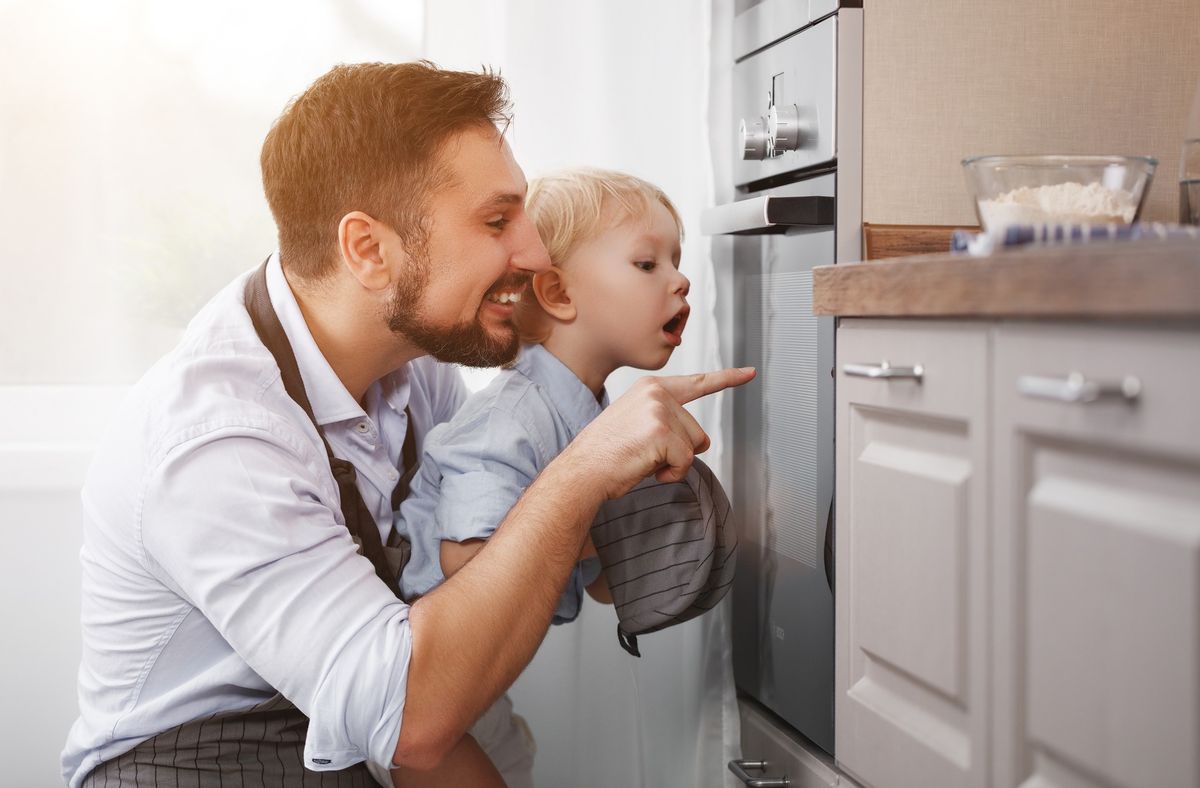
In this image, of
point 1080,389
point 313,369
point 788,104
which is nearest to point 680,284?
point 788,104

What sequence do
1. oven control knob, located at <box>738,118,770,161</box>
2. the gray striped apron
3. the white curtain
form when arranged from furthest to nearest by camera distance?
the white curtain, oven control knob, located at <box>738,118,770,161</box>, the gray striped apron

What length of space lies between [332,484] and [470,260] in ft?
1.09

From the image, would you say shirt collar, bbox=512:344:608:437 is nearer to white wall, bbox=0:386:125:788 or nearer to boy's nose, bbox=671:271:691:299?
boy's nose, bbox=671:271:691:299

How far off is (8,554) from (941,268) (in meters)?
1.61

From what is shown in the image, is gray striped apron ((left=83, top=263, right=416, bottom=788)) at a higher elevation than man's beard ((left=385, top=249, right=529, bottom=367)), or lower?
lower

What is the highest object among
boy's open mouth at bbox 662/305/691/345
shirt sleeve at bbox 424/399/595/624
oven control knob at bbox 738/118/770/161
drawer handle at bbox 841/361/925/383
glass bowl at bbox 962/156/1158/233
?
oven control knob at bbox 738/118/770/161

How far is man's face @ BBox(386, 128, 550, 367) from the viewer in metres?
1.26

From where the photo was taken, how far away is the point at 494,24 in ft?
5.49

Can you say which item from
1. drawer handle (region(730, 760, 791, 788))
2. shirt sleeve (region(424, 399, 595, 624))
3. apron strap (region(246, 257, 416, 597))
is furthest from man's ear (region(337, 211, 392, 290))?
drawer handle (region(730, 760, 791, 788))

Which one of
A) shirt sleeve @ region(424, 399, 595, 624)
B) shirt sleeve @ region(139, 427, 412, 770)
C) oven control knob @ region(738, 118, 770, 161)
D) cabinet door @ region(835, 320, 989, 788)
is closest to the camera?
cabinet door @ region(835, 320, 989, 788)

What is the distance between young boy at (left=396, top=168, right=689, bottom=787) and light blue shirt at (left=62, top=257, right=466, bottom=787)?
0.24 m

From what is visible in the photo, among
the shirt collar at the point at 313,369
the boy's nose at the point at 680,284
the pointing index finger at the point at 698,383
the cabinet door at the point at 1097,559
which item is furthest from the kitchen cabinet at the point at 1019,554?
the shirt collar at the point at 313,369

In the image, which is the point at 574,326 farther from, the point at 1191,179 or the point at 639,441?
the point at 1191,179

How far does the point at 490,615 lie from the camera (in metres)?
1.04
